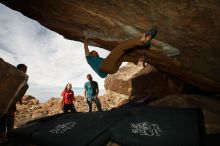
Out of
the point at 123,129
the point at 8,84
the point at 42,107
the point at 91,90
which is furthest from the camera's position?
the point at 42,107

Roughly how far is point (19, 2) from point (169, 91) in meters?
8.41

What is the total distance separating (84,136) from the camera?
392 cm

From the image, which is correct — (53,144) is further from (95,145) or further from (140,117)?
(140,117)

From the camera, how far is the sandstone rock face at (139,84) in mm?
12828

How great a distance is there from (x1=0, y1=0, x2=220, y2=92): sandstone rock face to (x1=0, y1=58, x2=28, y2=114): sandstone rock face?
2.13 meters

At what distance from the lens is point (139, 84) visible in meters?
14.8

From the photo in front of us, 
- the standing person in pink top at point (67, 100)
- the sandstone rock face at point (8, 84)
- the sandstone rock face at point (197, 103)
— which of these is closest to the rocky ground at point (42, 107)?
the standing person in pink top at point (67, 100)

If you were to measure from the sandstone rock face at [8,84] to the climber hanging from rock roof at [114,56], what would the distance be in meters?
2.23

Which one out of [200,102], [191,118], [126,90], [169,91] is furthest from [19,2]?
[126,90]

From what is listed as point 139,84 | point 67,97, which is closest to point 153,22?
point 67,97

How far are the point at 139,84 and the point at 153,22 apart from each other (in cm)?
833

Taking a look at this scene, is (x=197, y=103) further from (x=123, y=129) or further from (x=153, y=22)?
(x=123, y=129)

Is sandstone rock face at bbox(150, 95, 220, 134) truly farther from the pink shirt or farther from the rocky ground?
the rocky ground

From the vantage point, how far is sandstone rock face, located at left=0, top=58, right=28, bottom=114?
22.4ft
